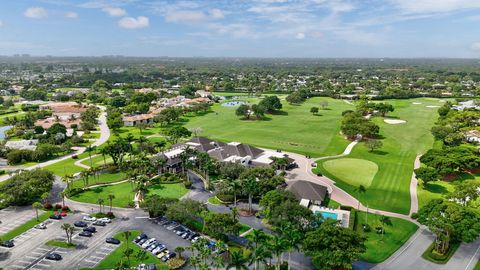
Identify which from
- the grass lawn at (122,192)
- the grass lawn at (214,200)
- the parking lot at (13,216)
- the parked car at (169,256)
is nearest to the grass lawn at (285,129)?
the grass lawn at (214,200)

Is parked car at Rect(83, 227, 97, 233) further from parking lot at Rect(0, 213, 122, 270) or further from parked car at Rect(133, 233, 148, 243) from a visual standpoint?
parked car at Rect(133, 233, 148, 243)

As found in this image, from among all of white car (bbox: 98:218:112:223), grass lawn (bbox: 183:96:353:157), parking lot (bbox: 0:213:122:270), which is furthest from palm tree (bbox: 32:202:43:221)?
grass lawn (bbox: 183:96:353:157)

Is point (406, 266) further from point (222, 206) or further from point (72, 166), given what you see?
point (72, 166)

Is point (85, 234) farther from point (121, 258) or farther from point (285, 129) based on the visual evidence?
point (285, 129)

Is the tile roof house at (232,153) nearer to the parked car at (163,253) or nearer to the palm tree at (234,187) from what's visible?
the palm tree at (234,187)

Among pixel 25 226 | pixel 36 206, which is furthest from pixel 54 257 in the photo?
pixel 36 206

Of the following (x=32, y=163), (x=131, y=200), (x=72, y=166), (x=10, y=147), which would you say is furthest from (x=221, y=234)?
(x=10, y=147)
